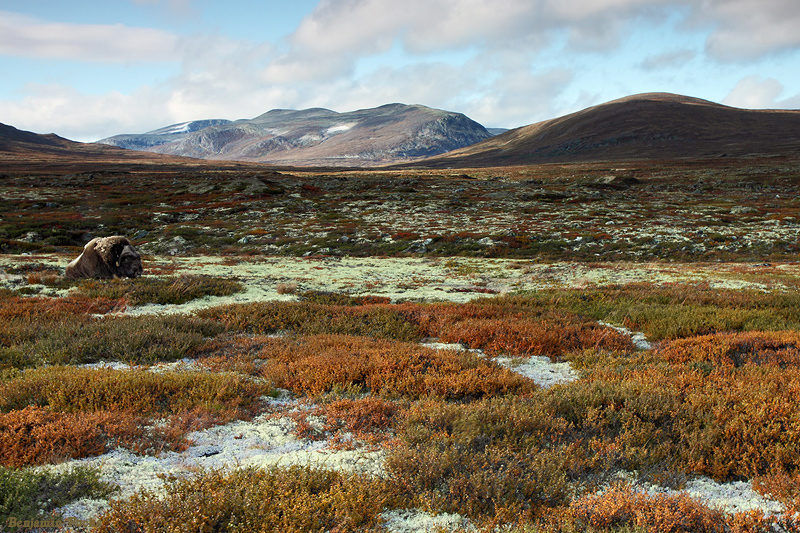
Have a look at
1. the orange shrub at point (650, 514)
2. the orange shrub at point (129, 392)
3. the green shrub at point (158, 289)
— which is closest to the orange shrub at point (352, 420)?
the orange shrub at point (129, 392)

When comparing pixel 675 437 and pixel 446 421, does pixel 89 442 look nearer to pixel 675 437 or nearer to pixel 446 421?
pixel 446 421

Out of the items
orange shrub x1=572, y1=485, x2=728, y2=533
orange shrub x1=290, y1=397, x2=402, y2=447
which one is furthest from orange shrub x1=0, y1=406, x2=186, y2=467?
orange shrub x1=572, y1=485, x2=728, y2=533

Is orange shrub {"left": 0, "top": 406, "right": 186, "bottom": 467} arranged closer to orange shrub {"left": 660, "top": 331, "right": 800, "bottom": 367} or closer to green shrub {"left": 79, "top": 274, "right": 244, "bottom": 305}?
orange shrub {"left": 660, "top": 331, "right": 800, "bottom": 367}

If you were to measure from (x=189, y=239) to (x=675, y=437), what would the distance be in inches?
1510

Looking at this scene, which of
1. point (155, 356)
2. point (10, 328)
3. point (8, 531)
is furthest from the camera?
point (10, 328)

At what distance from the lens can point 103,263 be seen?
1691 cm

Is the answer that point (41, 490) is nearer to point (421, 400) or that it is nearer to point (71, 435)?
point (71, 435)

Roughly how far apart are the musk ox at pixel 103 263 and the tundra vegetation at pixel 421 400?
44.3 inches

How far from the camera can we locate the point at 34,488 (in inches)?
152

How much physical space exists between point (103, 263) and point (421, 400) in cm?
1628

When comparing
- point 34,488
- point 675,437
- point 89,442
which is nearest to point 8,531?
point 34,488

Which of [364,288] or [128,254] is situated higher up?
[128,254]

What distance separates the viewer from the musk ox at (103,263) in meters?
16.8

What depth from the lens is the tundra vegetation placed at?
3848 mm
